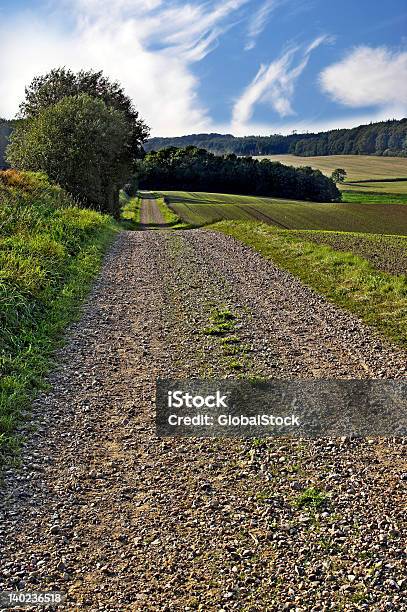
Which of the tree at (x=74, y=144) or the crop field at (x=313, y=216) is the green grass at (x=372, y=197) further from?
the tree at (x=74, y=144)

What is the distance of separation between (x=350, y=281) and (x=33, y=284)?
696 centimetres

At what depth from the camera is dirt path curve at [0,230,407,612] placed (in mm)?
3543

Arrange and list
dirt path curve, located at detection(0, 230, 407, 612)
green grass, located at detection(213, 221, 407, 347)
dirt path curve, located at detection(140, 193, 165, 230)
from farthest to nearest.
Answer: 1. dirt path curve, located at detection(140, 193, 165, 230)
2. green grass, located at detection(213, 221, 407, 347)
3. dirt path curve, located at detection(0, 230, 407, 612)

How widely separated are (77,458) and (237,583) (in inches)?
83.2

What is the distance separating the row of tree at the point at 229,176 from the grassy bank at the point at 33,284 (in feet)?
244

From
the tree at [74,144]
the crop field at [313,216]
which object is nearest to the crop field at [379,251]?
the tree at [74,144]

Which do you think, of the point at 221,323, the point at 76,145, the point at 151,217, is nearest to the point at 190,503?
the point at 221,323

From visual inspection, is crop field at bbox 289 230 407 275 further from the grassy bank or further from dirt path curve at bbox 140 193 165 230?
dirt path curve at bbox 140 193 165 230

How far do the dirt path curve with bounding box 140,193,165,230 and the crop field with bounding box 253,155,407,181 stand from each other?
7374 cm

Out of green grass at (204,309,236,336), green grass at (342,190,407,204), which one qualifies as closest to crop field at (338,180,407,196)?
green grass at (342,190,407,204)

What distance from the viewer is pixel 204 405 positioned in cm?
619

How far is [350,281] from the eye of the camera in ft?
40.8

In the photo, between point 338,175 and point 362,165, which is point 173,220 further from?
point 362,165

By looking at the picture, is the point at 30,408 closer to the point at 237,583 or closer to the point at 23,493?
the point at 23,493
